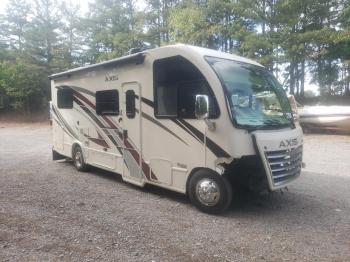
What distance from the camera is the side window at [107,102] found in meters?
6.95

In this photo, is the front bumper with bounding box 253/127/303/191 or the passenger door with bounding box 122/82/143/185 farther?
the passenger door with bounding box 122/82/143/185

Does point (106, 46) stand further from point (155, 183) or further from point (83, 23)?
point (155, 183)

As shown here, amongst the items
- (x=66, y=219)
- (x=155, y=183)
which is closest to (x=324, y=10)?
(x=155, y=183)

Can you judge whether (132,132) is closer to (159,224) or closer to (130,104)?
(130,104)

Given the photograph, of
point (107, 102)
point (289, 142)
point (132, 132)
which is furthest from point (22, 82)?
point (289, 142)

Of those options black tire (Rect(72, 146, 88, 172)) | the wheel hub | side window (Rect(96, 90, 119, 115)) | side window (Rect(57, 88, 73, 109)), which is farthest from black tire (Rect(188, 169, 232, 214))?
side window (Rect(57, 88, 73, 109))

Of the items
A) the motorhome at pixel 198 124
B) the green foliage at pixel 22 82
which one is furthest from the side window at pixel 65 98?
the green foliage at pixel 22 82

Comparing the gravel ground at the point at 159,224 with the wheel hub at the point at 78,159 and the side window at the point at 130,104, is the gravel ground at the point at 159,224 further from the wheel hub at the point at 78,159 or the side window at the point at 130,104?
the side window at the point at 130,104

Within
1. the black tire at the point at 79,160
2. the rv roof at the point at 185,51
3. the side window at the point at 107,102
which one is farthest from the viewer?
the black tire at the point at 79,160

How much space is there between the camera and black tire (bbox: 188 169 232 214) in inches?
198

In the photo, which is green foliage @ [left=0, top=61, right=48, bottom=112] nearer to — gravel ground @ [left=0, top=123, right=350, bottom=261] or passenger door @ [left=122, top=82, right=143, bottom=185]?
gravel ground @ [left=0, top=123, right=350, bottom=261]

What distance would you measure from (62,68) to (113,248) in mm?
29014

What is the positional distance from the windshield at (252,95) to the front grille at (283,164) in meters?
0.49

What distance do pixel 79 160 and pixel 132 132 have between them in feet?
9.38
